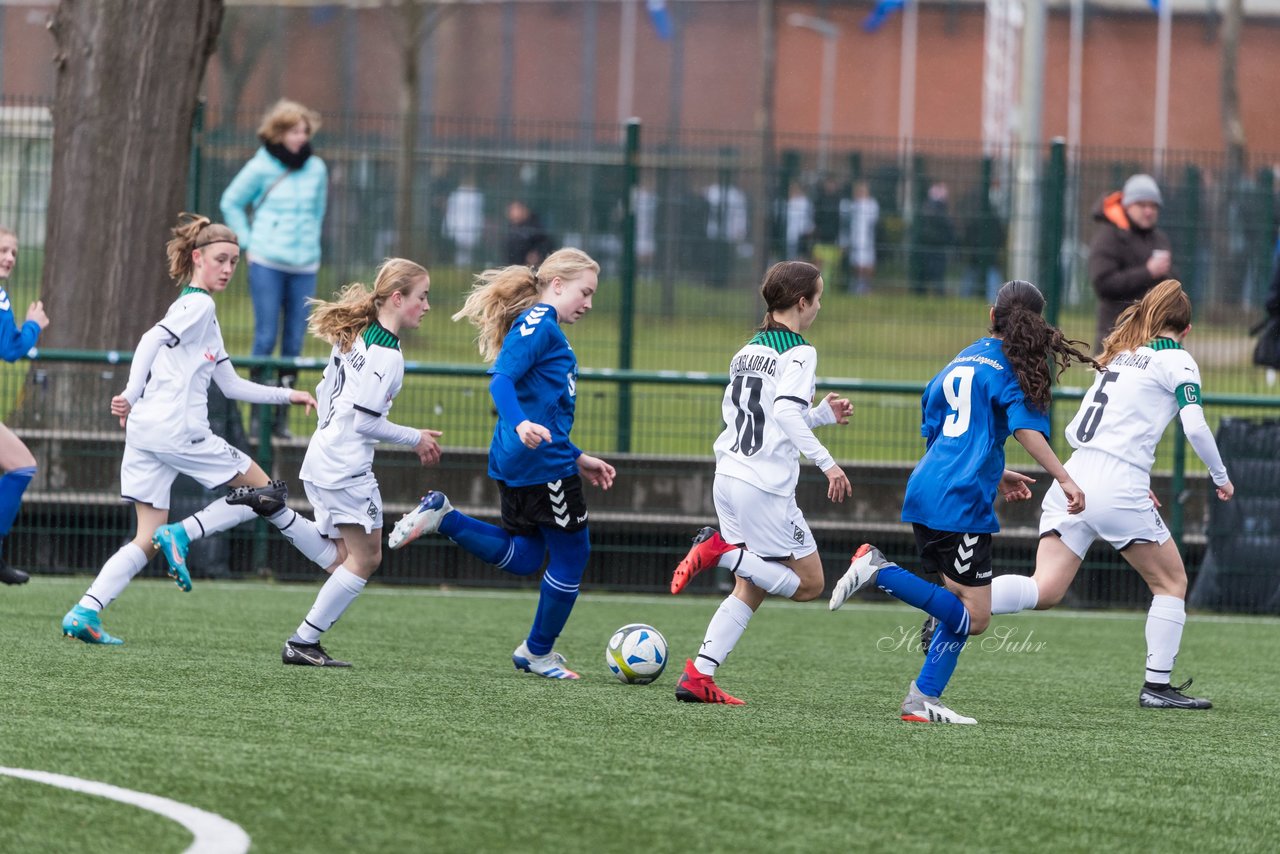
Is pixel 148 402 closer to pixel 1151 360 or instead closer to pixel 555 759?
pixel 555 759

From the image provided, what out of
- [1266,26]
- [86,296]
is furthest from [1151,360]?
[1266,26]

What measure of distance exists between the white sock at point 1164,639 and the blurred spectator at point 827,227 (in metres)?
5.73

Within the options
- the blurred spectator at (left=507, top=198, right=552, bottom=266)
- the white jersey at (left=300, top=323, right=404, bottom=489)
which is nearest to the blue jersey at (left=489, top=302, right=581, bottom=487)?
the white jersey at (left=300, top=323, right=404, bottom=489)

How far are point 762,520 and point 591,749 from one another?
1576 millimetres

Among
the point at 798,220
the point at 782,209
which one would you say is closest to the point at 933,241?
the point at 798,220

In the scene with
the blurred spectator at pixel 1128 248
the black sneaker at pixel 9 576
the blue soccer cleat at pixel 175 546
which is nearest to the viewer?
the blue soccer cleat at pixel 175 546

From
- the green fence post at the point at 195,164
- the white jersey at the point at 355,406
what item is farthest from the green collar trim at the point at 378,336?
the green fence post at the point at 195,164

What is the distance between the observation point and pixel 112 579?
7484 mm

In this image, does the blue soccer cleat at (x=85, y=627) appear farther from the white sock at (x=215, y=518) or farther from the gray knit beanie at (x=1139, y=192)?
the gray knit beanie at (x=1139, y=192)

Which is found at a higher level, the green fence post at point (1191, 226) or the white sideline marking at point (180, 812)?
the green fence post at point (1191, 226)

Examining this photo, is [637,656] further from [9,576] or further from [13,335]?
[13,335]

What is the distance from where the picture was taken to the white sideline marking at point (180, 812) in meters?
4.04

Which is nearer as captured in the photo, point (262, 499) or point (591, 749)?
point (591, 749)

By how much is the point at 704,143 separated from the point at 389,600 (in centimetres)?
443
